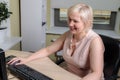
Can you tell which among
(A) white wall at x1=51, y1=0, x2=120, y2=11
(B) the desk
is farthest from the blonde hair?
(A) white wall at x1=51, y1=0, x2=120, y2=11

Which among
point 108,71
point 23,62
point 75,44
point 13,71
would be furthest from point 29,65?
point 108,71

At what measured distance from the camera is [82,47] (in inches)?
63.9

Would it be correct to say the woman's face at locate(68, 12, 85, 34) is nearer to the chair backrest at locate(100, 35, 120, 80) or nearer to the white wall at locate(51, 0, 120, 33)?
the chair backrest at locate(100, 35, 120, 80)

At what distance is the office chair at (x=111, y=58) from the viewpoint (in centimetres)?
167

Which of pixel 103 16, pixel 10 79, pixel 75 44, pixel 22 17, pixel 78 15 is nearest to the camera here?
pixel 10 79

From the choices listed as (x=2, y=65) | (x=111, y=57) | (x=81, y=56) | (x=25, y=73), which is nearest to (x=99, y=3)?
(x=111, y=57)

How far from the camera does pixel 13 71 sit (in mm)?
1426

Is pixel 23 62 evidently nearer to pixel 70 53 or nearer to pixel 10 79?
pixel 10 79

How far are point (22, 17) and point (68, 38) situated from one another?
1.14m

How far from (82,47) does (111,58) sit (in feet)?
0.93

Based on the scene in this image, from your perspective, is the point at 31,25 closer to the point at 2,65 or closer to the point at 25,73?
the point at 25,73

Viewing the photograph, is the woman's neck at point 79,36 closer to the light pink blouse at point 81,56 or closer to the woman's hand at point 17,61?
the light pink blouse at point 81,56

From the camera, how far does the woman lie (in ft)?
4.87

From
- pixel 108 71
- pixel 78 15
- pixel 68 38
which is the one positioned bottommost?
pixel 108 71
